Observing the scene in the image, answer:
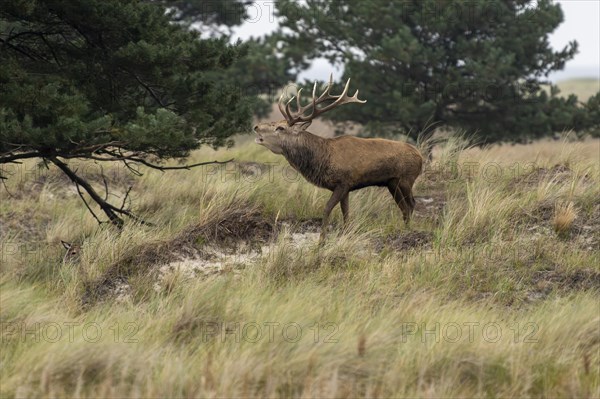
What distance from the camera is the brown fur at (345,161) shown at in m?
9.66

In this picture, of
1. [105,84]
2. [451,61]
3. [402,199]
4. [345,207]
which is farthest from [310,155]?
[451,61]

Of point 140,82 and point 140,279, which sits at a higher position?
point 140,82

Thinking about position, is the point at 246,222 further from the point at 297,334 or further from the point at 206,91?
the point at 297,334

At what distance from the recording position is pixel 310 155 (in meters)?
9.85

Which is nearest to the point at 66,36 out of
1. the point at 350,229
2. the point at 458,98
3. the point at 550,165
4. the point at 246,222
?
the point at 246,222

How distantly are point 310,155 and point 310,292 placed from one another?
2863 mm

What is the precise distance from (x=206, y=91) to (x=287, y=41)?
11.6 metres

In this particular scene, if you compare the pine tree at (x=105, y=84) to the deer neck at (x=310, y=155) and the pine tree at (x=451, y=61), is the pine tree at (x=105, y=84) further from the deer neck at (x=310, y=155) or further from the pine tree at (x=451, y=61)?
the pine tree at (x=451, y=61)

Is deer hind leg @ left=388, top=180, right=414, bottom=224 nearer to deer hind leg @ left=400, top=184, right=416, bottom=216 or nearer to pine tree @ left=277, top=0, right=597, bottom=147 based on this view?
deer hind leg @ left=400, top=184, right=416, bottom=216

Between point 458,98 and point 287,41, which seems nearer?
point 458,98

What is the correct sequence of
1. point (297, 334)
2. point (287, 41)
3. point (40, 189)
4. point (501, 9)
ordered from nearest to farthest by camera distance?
point (297, 334) → point (40, 189) → point (501, 9) → point (287, 41)

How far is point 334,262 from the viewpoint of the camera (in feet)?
28.2

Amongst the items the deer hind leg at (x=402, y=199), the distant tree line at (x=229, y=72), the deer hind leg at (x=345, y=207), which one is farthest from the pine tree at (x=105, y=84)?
the deer hind leg at (x=402, y=199)

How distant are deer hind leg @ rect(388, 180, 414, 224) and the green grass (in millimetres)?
167
